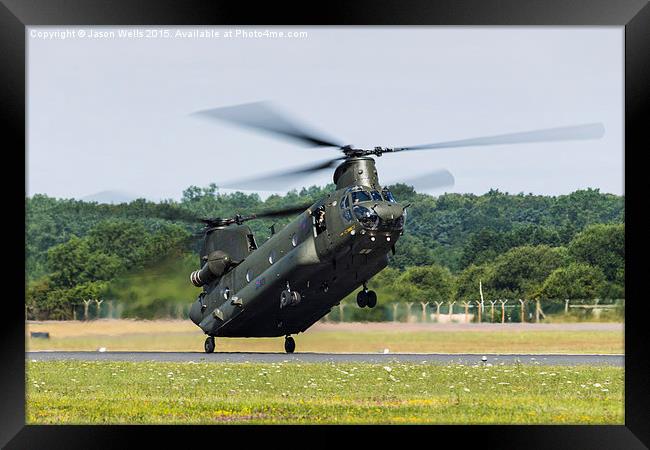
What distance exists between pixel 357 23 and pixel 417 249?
38.3 m

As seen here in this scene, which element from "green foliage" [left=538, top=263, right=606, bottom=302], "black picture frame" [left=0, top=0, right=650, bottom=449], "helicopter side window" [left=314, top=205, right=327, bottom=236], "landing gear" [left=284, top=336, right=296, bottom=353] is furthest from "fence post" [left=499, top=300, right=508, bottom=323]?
"black picture frame" [left=0, top=0, right=650, bottom=449]

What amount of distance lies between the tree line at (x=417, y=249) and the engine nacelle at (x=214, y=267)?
1.60m

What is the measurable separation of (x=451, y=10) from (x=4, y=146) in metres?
7.37

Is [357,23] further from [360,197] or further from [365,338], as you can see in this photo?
Result: [365,338]

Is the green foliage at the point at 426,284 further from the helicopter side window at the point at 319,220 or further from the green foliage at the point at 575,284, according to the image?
the helicopter side window at the point at 319,220

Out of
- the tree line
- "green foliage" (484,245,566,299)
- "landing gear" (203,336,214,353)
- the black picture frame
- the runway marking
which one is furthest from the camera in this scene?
"green foliage" (484,245,566,299)

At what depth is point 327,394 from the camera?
19.6m

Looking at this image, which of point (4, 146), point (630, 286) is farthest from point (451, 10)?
point (4, 146)

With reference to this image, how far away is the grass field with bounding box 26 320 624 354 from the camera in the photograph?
109 feet

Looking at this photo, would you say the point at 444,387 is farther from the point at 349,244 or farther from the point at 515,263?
the point at 515,263

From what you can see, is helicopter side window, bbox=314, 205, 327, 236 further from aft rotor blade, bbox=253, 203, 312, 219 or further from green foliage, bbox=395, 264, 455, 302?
green foliage, bbox=395, 264, 455, 302

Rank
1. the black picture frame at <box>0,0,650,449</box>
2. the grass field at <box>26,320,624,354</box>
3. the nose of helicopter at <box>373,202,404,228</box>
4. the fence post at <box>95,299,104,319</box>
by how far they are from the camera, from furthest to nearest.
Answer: the fence post at <box>95,299,104,319</box> < the grass field at <box>26,320,624,354</box> < the nose of helicopter at <box>373,202,404,228</box> < the black picture frame at <box>0,0,650,449</box>

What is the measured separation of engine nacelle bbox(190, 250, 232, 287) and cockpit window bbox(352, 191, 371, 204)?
30.4ft

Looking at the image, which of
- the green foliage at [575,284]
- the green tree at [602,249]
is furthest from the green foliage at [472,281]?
the green tree at [602,249]
